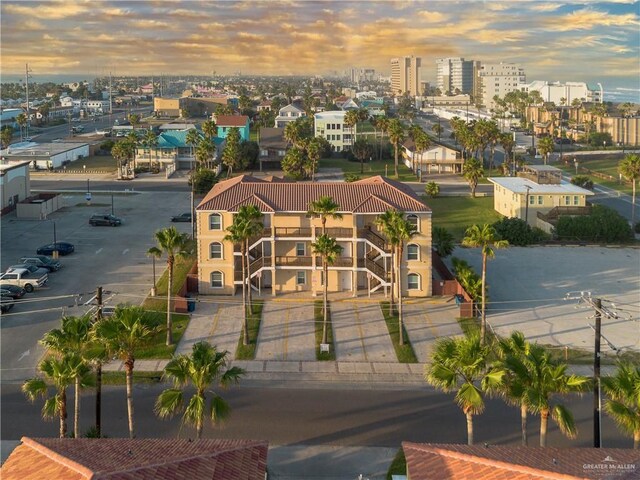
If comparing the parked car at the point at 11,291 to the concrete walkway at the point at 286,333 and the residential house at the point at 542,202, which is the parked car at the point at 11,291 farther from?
the residential house at the point at 542,202

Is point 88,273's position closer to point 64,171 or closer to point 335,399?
point 335,399

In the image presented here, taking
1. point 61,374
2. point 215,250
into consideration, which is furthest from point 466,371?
point 215,250

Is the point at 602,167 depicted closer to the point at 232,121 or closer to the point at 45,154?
the point at 232,121

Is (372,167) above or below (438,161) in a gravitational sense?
below

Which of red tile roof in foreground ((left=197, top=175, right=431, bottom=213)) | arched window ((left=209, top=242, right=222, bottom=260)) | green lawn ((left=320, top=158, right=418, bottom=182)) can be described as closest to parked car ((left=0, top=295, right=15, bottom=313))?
arched window ((left=209, top=242, right=222, bottom=260))

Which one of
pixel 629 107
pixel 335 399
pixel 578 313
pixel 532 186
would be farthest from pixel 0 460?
pixel 629 107

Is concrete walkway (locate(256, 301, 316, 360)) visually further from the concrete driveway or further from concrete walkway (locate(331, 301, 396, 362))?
the concrete driveway

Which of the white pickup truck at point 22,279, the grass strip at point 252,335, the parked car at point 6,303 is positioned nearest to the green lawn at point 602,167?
the grass strip at point 252,335
